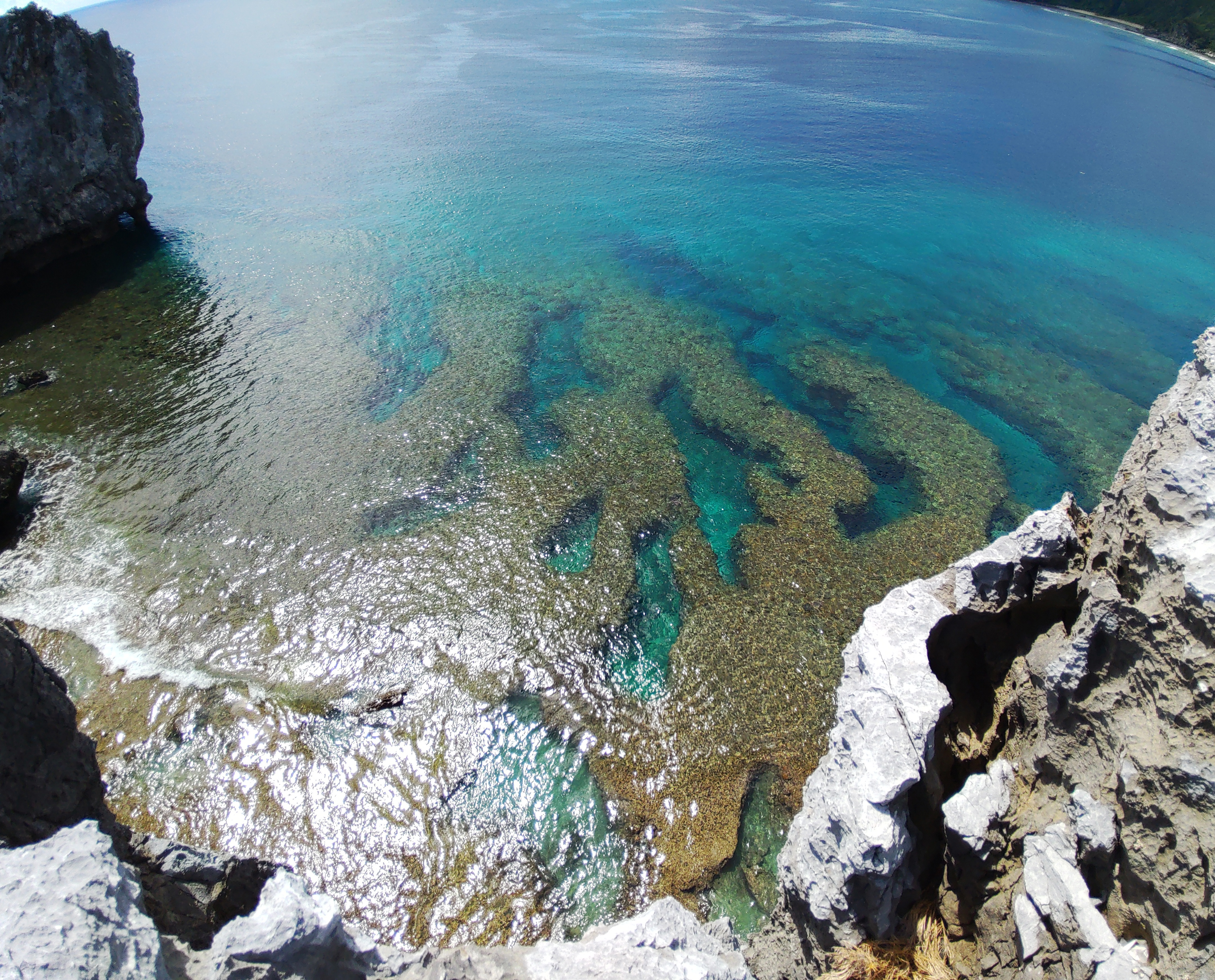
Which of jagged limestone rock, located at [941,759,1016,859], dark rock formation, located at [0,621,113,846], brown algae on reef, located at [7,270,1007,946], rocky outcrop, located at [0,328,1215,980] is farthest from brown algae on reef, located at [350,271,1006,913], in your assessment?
dark rock formation, located at [0,621,113,846]

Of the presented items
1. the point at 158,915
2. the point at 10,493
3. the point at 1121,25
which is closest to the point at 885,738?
the point at 158,915

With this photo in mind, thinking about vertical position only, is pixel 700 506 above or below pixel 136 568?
above

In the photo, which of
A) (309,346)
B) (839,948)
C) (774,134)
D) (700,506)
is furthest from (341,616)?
(774,134)

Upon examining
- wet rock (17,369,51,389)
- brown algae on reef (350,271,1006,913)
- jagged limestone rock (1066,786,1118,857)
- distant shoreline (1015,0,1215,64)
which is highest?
distant shoreline (1015,0,1215,64)

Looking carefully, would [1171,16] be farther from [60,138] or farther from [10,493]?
[10,493]

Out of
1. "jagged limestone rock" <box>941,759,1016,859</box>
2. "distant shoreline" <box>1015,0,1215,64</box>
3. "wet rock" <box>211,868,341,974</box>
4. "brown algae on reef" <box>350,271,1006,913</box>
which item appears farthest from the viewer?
"distant shoreline" <box>1015,0,1215,64</box>

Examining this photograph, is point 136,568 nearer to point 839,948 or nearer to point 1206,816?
point 839,948

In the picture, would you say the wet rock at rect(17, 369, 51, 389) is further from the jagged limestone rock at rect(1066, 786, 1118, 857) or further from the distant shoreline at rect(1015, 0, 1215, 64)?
the distant shoreline at rect(1015, 0, 1215, 64)

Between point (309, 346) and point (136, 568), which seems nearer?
point (136, 568)
